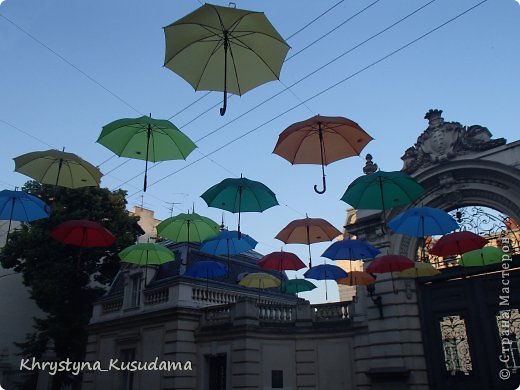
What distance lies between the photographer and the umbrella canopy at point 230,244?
15.8 m

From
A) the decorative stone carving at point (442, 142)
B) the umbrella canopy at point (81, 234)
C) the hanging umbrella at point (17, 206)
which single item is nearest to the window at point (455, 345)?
the decorative stone carving at point (442, 142)

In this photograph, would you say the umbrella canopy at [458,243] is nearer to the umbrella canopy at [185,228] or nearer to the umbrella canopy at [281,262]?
the umbrella canopy at [281,262]

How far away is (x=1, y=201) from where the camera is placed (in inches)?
471

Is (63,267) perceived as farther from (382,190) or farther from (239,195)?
(382,190)

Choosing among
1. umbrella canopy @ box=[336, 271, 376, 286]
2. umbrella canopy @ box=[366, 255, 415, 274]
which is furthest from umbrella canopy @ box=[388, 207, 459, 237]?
umbrella canopy @ box=[336, 271, 376, 286]

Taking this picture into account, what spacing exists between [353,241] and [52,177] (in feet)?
29.5

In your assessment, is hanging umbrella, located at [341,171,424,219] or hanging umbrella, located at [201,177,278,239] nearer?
hanging umbrella, located at [341,171,424,219]

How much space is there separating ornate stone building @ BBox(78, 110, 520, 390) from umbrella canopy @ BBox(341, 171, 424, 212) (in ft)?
10.1

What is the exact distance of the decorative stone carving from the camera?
44.7 feet

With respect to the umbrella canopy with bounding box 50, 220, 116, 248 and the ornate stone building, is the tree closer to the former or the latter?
the ornate stone building

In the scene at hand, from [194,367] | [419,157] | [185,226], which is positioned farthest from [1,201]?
[419,157]

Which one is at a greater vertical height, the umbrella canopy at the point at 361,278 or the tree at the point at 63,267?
the tree at the point at 63,267

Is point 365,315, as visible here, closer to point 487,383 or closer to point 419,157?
point 487,383

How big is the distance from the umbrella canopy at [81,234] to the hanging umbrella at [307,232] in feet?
18.1
